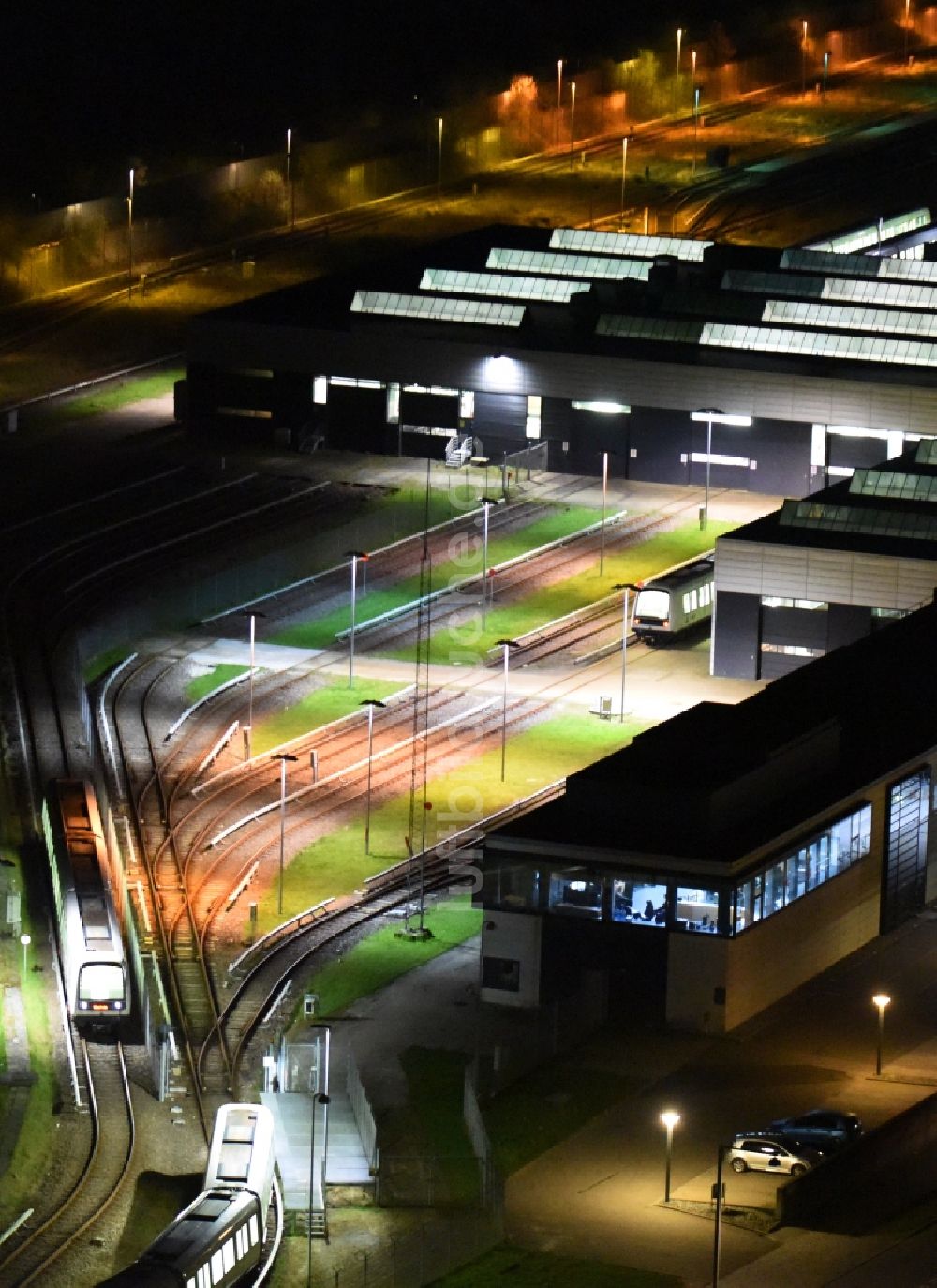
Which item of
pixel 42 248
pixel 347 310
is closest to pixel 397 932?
pixel 347 310

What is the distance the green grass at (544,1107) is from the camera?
77875mm

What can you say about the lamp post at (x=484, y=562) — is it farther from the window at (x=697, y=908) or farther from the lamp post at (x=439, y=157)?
the lamp post at (x=439, y=157)

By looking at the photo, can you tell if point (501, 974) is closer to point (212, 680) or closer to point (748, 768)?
point (748, 768)

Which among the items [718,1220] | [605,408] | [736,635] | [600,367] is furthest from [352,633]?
[718,1220]

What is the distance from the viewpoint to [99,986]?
86125mm

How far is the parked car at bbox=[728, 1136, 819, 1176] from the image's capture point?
76125mm

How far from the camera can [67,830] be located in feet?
307

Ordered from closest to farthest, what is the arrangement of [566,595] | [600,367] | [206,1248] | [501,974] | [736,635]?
[206,1248], [501,974], [736,635], [566,595], [600,367]

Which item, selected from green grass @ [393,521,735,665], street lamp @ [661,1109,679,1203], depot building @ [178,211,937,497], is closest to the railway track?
street lamp @ [661,1109,679,1203]

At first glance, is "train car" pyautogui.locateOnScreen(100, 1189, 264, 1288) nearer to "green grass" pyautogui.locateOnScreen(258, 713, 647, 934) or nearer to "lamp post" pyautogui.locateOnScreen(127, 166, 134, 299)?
"green grass" pyautogui.locateOnScreen(258, 713, 647, 934)

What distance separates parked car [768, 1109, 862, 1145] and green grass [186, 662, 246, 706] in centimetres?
4014

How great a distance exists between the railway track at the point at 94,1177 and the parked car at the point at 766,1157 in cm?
1352

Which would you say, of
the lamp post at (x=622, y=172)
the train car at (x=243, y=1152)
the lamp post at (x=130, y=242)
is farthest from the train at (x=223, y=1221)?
the lamp post at (x=622, y=172)

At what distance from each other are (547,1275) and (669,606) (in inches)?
1972
